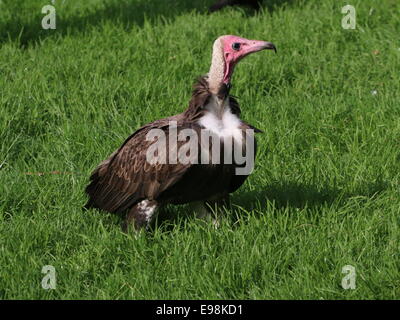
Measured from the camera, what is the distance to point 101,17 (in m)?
8.10

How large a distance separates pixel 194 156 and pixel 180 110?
1865 mm

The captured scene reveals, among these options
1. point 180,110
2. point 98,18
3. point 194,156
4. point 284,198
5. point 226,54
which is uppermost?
point 226,54

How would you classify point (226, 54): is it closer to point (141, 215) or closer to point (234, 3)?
point (141, 215)

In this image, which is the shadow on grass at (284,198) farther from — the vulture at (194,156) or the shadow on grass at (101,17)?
the shadow on grass at (101,17)

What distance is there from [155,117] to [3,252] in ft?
6.56

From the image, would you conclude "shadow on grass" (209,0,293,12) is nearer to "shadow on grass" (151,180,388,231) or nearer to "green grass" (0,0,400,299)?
"green grass" (0,0,400,299)

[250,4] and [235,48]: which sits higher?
[235,48]

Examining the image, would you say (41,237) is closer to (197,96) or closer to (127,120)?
(197,96)

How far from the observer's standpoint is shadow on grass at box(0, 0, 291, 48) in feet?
25.6

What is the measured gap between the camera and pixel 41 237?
4.72 metres

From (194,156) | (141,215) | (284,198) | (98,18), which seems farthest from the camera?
(98,18)

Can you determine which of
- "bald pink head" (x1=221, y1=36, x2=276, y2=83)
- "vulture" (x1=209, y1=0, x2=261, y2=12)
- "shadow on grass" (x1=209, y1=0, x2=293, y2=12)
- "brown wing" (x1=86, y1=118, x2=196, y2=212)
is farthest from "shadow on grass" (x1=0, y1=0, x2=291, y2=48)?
"bald pink head" (x1=221, y1=36, x2=276, y2=83)

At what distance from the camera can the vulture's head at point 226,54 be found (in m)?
4.69

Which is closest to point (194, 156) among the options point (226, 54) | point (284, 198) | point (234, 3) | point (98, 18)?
point (226, 54)
